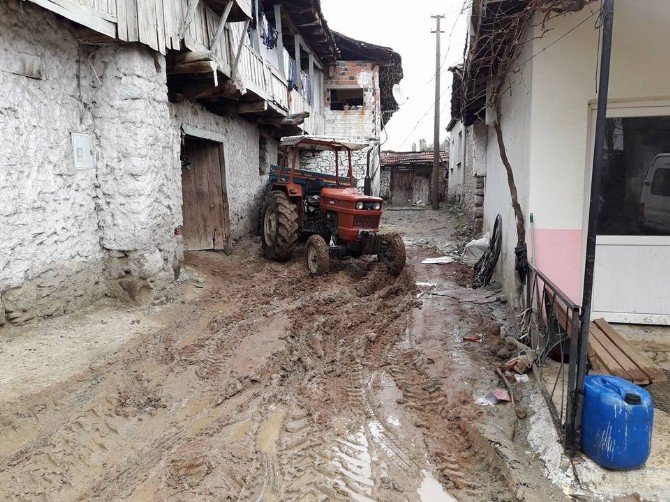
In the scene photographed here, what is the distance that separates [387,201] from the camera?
24.8 meters

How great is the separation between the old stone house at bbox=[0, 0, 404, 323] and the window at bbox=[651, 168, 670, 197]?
17.7ft

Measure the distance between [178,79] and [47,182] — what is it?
314 centimetres

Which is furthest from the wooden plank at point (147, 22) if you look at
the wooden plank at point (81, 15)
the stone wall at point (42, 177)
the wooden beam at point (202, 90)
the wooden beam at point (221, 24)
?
the wooden beam at point (202, 90)

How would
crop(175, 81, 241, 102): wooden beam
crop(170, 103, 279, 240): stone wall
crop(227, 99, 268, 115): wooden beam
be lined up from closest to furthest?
crop(175, 81, 241, 102): wooden beam → crop(170, 103, 279, 240): stone wall → crop(227, 99, 268, 115): wooden beam

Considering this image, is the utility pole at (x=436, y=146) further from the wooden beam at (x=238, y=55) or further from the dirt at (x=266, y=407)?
the dirt at (x=266, y=407)

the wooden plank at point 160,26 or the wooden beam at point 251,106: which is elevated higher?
the wooden plank at point 160,26

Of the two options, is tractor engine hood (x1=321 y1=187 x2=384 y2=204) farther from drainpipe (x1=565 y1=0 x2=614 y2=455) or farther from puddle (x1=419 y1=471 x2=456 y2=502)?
puddle (x1=419 y1=471 x2=456 y2=502)

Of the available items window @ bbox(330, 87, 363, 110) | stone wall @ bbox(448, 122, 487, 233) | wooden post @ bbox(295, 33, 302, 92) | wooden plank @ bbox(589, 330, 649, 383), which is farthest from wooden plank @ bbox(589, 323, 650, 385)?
window @ bbox(330, 87, 363, 110)

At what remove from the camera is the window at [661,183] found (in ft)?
14.2

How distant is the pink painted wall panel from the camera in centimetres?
440

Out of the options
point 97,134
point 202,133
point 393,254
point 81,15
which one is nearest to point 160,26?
point 81,15

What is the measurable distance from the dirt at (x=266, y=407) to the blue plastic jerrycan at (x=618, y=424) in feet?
1.19

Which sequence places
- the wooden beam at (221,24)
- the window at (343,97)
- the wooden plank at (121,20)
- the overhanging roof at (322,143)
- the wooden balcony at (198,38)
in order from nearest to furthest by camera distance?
the wooden balcony at (198,38)
the wooden plank at (121,20)
the wooden beam at (221,24)
the overhanging roof at (322,143)
the window at (343,97)

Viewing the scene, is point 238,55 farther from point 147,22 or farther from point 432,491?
Result: point 432,491
